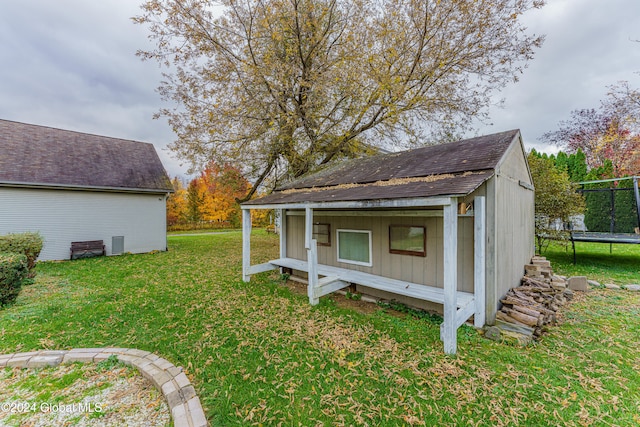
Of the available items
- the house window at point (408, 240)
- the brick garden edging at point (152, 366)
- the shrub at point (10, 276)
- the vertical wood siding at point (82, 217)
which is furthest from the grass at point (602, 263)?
the vertical wood siding at point (82, 217)

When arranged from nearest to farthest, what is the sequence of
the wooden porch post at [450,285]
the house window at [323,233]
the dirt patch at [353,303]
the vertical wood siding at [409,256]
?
the wooden porch post at [450,285] → the vertical wood siding at [409,256] → the dirt patch at [353,303] → the house window at [323,233]

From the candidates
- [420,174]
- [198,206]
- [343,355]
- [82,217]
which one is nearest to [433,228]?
[420,174]

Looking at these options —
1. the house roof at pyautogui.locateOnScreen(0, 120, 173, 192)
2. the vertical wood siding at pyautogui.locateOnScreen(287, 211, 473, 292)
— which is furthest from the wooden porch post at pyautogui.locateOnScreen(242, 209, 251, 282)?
the house roof at pyautogui.locateOnScreen(0, 120, 173, 192)

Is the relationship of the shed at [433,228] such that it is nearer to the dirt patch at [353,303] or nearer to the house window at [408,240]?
the house window at [408,240]

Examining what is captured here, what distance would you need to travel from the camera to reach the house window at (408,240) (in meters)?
4.57

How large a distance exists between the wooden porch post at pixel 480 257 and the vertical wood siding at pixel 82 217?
13.0 m

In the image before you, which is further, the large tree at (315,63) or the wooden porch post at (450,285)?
the large tree at (315,63)

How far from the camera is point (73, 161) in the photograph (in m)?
10.8

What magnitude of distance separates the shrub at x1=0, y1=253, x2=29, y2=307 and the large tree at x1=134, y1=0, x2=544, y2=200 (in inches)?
221

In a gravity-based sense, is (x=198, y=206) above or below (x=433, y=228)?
above

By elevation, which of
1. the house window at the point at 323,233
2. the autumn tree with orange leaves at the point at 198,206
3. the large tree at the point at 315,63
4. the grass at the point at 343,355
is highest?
the large tree at the point at 315,63

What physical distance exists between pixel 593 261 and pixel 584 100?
13.9 metres

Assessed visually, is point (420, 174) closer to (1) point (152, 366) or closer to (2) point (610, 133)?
(1) point (152, 366)

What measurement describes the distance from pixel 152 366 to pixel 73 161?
1245 centimetres
